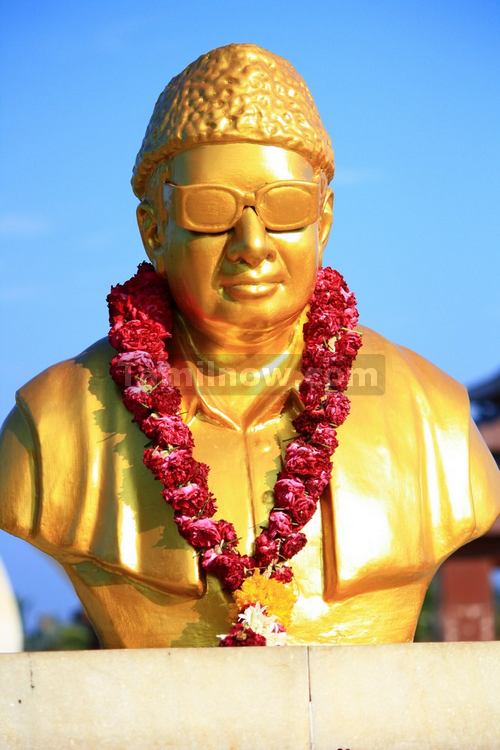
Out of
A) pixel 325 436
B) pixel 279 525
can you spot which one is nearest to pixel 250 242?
pixel 325 436

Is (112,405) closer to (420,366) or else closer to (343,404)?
(343,404)

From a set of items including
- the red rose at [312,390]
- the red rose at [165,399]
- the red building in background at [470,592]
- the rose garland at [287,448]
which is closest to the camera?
the rose garland at [287,448]

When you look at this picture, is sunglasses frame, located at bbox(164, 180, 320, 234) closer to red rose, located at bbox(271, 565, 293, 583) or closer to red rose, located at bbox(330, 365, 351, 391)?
red rose, located at bbox(330, 365, 351, 391)

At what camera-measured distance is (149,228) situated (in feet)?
20.4

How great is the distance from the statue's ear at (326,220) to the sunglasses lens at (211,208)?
562 millimetres

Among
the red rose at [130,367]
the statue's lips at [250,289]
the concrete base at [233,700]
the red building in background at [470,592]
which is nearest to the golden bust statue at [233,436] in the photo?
the statue's lips at [250,289]

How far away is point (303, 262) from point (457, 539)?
132cm

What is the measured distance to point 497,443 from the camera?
21359 millimetres

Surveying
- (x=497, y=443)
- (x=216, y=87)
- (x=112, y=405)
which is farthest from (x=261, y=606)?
(x=497, y=443)

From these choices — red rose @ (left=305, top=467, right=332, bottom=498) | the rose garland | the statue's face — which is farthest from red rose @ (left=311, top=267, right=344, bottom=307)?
red rose @ (left=305, top=467, right=332, bottom=498)

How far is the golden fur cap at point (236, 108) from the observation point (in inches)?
228

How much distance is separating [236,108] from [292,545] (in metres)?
1.70

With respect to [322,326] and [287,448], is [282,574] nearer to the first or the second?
[287,448]

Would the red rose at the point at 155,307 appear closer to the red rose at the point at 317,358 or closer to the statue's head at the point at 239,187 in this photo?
the statue's head at the point at 239,187
